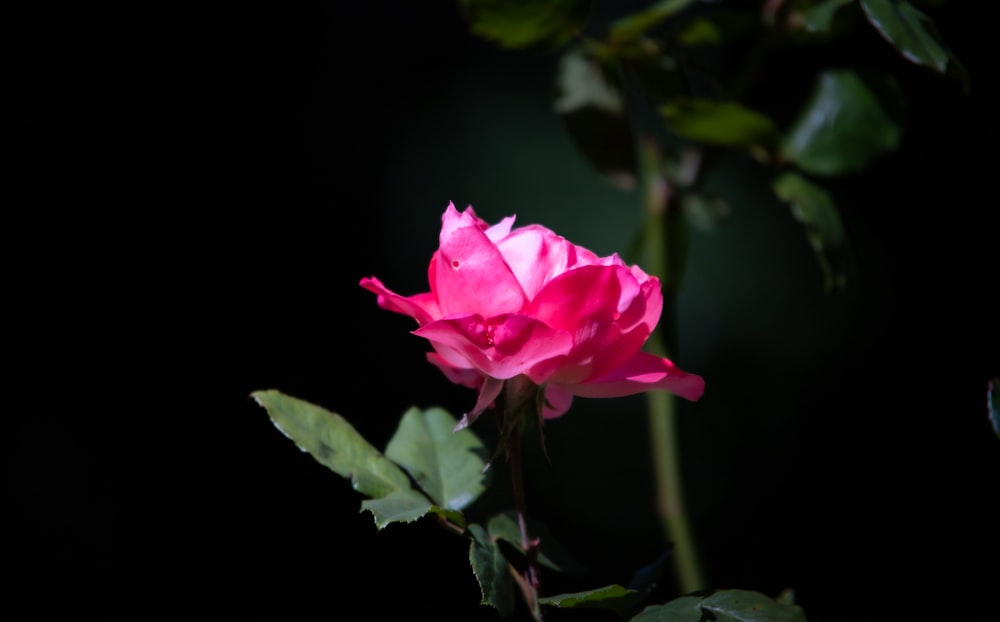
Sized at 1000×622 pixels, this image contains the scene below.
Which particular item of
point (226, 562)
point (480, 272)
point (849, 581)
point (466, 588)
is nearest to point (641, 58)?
point (480, 272)

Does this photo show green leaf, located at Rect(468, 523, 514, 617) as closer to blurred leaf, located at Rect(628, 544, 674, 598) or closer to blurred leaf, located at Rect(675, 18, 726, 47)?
blurred leaf, located at Rect(628, 544, 674, 598)

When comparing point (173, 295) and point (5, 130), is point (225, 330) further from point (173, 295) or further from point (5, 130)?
point (5, 130)

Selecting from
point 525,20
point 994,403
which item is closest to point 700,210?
point 525,20

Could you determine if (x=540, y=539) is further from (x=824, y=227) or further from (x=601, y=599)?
(x=824, y=227)

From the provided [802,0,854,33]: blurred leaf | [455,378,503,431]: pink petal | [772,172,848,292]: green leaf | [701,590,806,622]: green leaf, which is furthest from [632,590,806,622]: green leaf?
[802,0,854,33]: blurred leaf

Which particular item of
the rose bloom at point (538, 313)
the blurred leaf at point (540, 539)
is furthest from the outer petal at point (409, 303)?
the blurred leaf at point (540, 539)

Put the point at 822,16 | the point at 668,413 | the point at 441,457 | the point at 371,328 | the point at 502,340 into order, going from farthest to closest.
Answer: the point at 371,328
the point at 668,413
the point at 822,16
the point at 441,457
the point at 502,340
